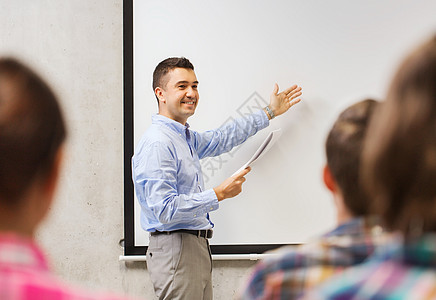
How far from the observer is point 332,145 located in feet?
3.21

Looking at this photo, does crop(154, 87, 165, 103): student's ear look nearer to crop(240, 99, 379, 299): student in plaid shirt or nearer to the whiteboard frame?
the whiteboard frame

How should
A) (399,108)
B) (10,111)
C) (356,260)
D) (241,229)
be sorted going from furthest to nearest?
(241,229), (356,260), (10,111), (399,108)

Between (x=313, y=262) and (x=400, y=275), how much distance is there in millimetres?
293

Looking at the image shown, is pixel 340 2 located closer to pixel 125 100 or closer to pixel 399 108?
pixel 125 100

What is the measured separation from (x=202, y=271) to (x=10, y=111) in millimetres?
1862

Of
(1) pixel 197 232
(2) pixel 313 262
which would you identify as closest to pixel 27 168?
(2) pixel 313 262

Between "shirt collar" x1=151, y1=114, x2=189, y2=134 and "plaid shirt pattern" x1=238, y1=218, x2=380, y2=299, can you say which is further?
"shirt collar" x1=151, y1=114, x2=189, y2=134

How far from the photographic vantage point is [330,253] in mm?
783

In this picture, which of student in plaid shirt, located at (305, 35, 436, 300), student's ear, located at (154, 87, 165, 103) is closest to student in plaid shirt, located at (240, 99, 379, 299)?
student in plaid shirt, located at (305, 35, 436, 300)

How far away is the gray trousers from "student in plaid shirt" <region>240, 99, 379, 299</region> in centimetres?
148

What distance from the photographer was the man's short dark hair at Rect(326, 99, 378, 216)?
Result: 2.97 feet

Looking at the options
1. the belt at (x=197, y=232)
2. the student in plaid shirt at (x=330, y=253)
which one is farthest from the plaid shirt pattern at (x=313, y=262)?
the belt at (x=197, y=232)

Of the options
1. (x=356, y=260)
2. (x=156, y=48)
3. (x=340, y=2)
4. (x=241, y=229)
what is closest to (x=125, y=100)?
(x=156, y=48)

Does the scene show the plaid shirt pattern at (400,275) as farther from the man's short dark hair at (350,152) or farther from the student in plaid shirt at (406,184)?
the man's short dark hair at (350,152)
